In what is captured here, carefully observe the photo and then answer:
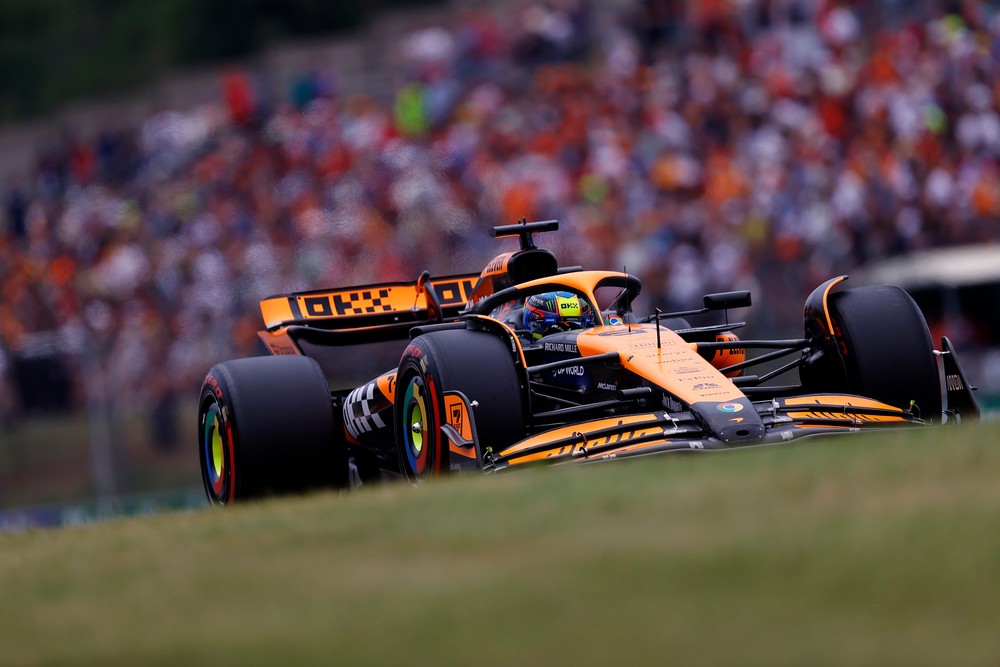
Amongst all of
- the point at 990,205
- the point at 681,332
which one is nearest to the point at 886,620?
the point at 681,332

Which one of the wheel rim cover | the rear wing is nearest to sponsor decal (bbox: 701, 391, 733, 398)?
the rear wing

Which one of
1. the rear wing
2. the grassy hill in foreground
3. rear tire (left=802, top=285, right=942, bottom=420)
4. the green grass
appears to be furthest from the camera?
the green grass

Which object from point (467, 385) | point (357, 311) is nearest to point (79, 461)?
point (357, 311)

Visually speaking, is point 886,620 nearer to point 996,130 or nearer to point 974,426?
point 974,426

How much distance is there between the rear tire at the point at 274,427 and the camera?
25.8ft

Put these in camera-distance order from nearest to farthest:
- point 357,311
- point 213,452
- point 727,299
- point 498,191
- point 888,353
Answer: point 888,353
point 727,299
point 213,452
point 357,311
point 498,191

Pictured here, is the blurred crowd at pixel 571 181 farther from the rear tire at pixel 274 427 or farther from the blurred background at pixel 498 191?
the rear tire at pixel 274 427

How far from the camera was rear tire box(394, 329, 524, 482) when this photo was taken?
7.09 metres

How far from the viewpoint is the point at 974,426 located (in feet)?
20.2

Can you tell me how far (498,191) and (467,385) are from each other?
10.4m

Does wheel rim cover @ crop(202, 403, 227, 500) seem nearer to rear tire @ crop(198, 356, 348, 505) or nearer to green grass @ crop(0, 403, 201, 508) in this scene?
rear tire @ crop(198, 356, 348, 505)

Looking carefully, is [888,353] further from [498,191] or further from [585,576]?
[498,191]

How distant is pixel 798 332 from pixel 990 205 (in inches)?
126

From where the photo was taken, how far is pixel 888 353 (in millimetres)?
7836
